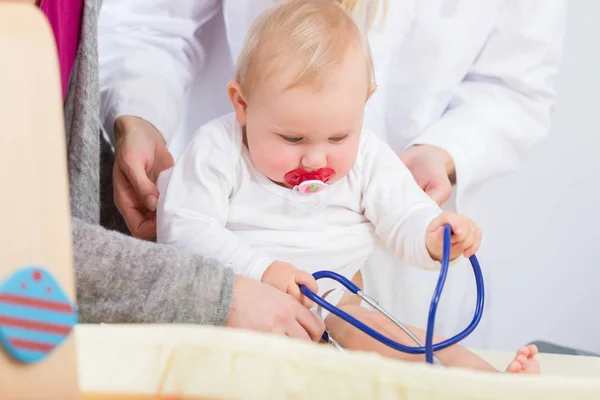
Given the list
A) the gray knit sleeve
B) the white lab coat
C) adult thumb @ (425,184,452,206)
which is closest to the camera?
the gray knit sleeve

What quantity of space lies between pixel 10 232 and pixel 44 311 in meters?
0.05

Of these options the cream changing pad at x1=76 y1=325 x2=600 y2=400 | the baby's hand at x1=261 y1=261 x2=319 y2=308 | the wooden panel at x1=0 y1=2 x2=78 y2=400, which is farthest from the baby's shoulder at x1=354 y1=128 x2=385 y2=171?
the wooden panel at x1=0 y1=2 x2=78 y2=400

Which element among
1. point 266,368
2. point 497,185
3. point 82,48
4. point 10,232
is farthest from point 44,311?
point 497,185

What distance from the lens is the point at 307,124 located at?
31.4 inches

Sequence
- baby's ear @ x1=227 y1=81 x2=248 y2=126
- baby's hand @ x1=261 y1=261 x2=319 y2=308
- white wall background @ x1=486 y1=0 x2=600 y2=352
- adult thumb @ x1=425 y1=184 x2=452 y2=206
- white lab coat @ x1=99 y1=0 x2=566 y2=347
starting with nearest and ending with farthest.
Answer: baby's hand @ x1=261 y1=261 x2=319 y2=308, baby's ear @ x1=227 y1=81 x2=248 y2=126, adult thumb @ x1=425 y1=184 x2=452 y2=206, white lab coat @ x1=99 y1=0 x2=566 y2=347, white wall background @ x1=486 y1=0 x2=600 y2=352

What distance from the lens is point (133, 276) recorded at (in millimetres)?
627

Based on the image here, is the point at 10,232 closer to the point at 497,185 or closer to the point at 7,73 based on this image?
the point at 7,73

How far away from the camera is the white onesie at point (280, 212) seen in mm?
824

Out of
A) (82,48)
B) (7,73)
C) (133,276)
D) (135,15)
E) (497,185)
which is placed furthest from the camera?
(497,185)

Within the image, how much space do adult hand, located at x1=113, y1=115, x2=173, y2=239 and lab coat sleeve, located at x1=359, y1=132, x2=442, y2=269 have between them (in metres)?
0.26

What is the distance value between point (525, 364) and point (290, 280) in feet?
0.78

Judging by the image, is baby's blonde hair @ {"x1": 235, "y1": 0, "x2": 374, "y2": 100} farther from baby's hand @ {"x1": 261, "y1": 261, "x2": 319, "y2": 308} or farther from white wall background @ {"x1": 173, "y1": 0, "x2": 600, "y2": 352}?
white wall background @ {"x1": 173, "y1": 0, "x2": 600, "y2": 352}

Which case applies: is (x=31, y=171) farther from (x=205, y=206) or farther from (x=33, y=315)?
(x=205, y=206)

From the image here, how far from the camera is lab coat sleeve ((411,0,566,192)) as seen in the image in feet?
3.62
